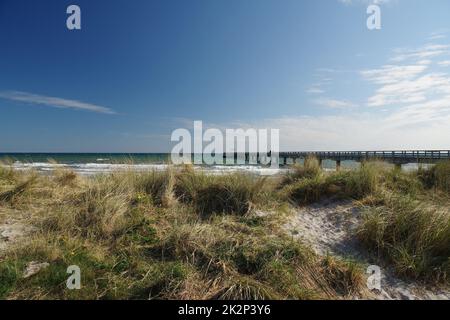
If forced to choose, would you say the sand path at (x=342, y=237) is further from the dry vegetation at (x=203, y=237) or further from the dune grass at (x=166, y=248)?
the dune grass at (x=166, y=248)

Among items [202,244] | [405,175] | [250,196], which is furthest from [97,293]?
[405,175]

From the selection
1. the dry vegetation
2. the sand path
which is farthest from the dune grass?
the sand path

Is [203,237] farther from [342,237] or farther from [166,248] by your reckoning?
[342,237]

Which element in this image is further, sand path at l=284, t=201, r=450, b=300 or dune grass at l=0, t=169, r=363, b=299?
sand path at l=284, t=201, r=450, b=300

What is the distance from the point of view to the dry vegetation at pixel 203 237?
10.3ft

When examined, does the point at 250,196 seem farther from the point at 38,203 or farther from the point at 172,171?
the point at 38,203

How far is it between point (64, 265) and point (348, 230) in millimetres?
4929

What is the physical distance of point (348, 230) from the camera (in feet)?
15.8

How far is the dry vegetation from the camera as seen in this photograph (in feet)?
10.3

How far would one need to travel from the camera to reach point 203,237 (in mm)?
4137

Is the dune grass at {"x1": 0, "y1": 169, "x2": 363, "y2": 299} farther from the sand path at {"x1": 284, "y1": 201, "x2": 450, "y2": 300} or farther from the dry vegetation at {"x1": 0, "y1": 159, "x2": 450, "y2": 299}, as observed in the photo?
the sand path at {"x1": 284, "y1": 201, "x2": 450, "y2": 300}

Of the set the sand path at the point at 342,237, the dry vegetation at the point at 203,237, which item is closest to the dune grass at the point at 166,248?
the dry vegetation at the point at 203,237

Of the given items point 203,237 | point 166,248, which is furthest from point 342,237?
point 166,248

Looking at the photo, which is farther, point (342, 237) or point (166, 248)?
point (342, 237)
